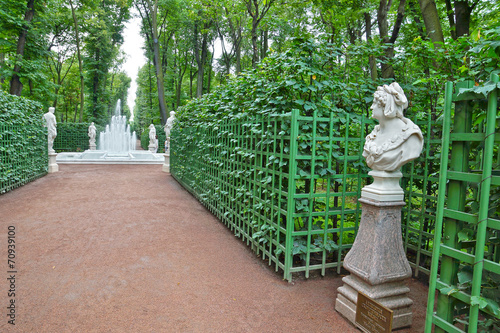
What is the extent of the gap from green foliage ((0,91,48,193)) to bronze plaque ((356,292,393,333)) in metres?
9.04

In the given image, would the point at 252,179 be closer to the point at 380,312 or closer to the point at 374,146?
the point at 374,146

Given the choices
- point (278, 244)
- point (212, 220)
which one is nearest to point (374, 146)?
point (278, 244)

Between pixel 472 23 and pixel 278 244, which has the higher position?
pixel 472 23

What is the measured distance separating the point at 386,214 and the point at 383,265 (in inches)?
17.8

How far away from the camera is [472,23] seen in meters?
7.75

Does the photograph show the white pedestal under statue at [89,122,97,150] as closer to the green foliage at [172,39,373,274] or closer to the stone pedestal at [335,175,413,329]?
the green foliage at [172,39,373,274]

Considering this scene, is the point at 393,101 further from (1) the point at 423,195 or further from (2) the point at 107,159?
(2) the point at 107,159

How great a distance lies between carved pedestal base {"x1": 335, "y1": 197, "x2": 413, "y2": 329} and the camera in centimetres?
254

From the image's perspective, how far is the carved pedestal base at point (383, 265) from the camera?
100 inches

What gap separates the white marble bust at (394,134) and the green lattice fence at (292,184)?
73 cm

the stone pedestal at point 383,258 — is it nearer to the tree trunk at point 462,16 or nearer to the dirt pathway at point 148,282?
the dirt pathway at point 148,282

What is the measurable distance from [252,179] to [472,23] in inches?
315

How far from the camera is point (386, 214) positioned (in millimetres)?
2580

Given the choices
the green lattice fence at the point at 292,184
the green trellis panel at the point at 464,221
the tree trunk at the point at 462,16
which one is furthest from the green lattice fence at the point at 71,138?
the green trellis panel at the point at 464,221
